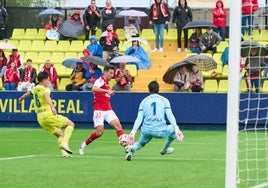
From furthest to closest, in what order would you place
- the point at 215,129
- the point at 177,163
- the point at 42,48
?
the point at 42,48 < the point at 215,129 < the point at 177,163

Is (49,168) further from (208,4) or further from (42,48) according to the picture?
(208,4)

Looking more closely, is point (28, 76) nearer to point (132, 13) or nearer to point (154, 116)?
point (132, 13)

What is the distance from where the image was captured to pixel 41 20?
41531mm

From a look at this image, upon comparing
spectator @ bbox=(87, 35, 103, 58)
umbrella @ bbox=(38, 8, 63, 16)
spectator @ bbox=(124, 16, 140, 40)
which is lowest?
spectator @ bbox=(87, 35, 103, 58)

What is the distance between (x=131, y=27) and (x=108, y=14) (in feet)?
3.48

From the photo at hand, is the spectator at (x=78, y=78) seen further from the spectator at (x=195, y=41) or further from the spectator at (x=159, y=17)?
the spectator at (x=195, y=41)

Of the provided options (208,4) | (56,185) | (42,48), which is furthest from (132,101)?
(56,185)

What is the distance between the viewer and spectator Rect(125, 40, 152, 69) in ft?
114

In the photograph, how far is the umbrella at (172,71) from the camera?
3225 cm

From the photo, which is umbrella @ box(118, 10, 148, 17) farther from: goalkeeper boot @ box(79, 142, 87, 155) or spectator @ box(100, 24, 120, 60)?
goalkeeper boot @ box(79, 142, 87, 155)

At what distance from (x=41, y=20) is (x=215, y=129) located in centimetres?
1294

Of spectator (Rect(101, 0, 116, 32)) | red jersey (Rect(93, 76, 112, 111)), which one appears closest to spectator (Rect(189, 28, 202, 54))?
spectator (Rect(101, 0, 116, 32))

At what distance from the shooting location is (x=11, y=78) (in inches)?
1334

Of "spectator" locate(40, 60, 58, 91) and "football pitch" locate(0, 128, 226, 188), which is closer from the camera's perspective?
"football pitch" locate(0, 128, 226, 188)
